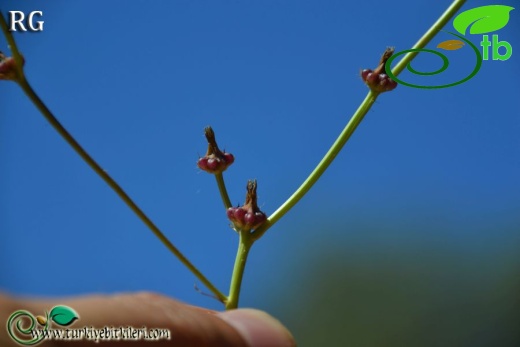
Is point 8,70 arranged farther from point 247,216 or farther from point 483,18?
point 483,18

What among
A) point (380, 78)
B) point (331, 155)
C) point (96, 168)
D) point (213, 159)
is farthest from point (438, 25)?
point (96, 168)

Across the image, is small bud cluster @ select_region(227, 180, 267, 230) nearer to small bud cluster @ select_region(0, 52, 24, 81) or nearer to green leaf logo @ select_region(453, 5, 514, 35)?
small bud cluster @ select_region(0, 52, 24, 81)

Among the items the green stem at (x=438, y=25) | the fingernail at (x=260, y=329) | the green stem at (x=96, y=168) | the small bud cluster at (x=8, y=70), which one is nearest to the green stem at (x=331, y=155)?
the green stem at (x=438, y=25)

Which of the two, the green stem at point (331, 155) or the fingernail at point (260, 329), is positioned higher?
the green stem at point (331, 155)

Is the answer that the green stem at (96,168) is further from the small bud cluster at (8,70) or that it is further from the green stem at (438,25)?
the green stem at (438,25)

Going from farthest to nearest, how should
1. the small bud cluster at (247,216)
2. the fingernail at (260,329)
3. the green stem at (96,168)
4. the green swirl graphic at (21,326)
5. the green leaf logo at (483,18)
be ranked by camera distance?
the green leaf logo at (483,18) < the small bud cluster at (247,216) < the green stem at (96,168) < the fingernail at (260,329) < the green swirl graphic at (21,326)

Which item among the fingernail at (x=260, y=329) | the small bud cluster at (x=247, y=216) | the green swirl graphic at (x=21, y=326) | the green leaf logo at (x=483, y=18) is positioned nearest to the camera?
the green swirl graphic at (x=21, y=326)

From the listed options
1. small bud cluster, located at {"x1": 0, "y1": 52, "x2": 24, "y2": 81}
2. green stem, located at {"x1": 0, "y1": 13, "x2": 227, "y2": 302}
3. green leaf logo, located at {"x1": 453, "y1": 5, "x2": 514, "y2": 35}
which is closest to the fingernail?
green stem, located at {"x1": 0, "y1": 13, "x2": 227, "y2": 302}
